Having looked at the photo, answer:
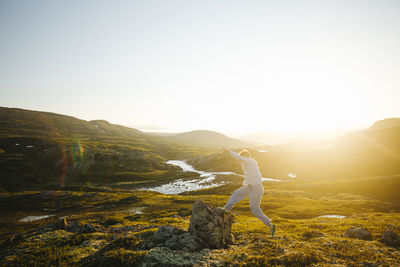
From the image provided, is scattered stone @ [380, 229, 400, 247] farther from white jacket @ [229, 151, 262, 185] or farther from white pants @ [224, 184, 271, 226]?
white jacket @ [229, 151, 262, 185]

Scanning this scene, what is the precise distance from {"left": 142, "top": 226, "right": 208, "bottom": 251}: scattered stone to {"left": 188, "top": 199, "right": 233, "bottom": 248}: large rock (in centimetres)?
45

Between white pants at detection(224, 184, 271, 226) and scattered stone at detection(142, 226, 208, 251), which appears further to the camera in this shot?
white pants at detection(224, 184, 271, 226)

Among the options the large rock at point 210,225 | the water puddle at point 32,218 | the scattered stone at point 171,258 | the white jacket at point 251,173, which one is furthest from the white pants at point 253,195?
the water puddle at point 32,218

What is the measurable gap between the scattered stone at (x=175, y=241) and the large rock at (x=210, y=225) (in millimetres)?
446

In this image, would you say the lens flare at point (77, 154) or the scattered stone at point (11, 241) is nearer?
the scattered stone at point (11, 241)

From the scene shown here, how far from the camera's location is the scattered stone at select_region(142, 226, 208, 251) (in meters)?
12.2

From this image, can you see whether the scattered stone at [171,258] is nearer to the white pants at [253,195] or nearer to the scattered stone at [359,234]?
the white pants at [253,195]

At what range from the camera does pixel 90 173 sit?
462 feet

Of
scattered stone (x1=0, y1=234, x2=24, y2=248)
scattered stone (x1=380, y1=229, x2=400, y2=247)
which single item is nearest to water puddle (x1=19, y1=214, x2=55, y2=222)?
scattered stone (x1=0, y1=234, x2=24, y2=248)

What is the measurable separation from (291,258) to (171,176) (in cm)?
14079

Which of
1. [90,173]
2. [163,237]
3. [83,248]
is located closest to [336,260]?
[163,237]

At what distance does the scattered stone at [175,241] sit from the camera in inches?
480

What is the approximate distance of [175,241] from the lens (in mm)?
12570

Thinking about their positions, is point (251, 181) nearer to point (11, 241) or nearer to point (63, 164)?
point (11, 241)
